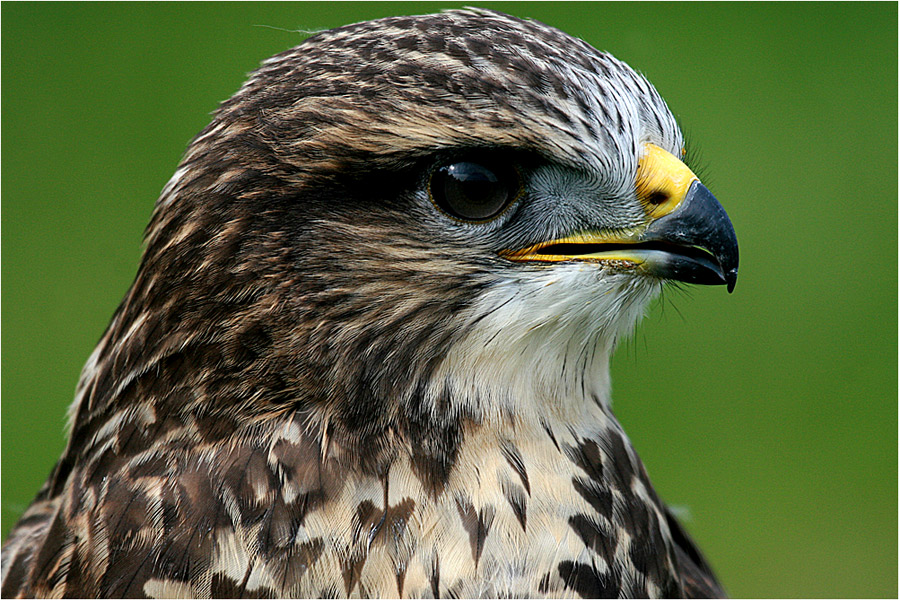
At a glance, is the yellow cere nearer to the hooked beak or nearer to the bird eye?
the hooked beak

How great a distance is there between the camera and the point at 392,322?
2127 mm

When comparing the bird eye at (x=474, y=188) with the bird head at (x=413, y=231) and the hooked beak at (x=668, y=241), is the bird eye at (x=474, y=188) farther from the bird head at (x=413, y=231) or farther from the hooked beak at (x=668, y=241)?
the hooked beak at (x=668, y=241)

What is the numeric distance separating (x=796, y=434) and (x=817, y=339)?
70 cm

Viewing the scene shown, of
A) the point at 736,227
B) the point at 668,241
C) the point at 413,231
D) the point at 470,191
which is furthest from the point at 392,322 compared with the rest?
the point at 736,227

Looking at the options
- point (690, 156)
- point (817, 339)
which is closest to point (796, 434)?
point (817, 339)

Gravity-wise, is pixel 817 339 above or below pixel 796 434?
above

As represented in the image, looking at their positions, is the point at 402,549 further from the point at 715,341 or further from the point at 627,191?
the point at 715,341

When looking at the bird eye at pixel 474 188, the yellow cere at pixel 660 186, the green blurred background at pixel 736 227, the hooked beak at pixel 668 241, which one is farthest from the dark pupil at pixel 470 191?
the green blurred background at pixel 736 227

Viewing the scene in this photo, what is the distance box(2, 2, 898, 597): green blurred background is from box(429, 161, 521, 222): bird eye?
355 cm

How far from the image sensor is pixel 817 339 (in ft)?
21.5

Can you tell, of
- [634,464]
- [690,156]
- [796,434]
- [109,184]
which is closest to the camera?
[634,464]

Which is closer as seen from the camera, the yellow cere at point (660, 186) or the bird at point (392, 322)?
the bird at point (392, 322)

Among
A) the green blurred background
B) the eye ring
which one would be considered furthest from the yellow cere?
the green blurred background

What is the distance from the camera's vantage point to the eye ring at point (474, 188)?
2.08 m
